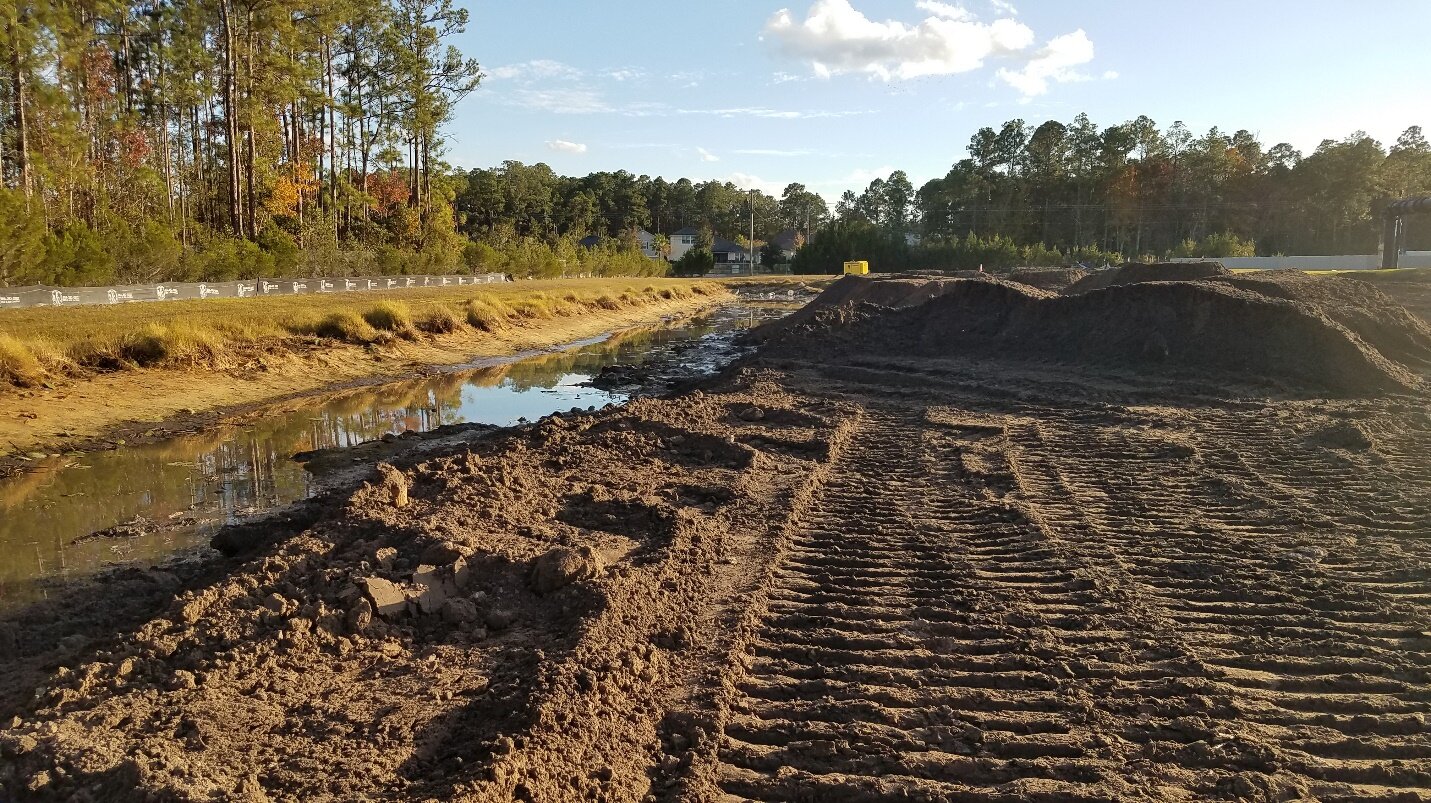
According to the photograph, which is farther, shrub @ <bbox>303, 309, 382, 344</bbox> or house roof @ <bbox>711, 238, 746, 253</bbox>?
house roof @ <bbox>711, 238, 746, 253</bbox>

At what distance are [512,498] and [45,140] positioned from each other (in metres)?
32.7

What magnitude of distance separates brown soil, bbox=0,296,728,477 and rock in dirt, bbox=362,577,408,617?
8.07 meters

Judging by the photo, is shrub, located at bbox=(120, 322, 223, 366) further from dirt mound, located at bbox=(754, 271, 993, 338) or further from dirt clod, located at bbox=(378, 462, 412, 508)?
dirt mound, located at bbox=(754, 271, 993, 338)

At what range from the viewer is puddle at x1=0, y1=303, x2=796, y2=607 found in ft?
24.9

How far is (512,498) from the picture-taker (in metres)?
7.72

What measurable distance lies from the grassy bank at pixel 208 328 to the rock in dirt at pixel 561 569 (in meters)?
12.3

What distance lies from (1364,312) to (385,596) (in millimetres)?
19433

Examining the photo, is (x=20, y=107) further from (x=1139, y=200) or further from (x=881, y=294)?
(x=1139, y=200)

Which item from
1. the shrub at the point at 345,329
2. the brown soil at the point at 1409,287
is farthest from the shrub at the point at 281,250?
the brown soil at the point at 1409,287

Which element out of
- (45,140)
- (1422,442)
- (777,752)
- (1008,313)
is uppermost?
(45,140)

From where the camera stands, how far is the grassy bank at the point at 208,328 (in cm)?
1423

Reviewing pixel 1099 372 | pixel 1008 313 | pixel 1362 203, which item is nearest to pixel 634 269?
pixel 1008 313

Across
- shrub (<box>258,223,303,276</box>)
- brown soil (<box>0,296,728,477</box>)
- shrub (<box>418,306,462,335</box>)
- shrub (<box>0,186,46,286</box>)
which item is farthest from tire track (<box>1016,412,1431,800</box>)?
shrub (<box>258,223,303,276</box>)

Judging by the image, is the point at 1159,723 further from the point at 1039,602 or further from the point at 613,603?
the point at 613,603
